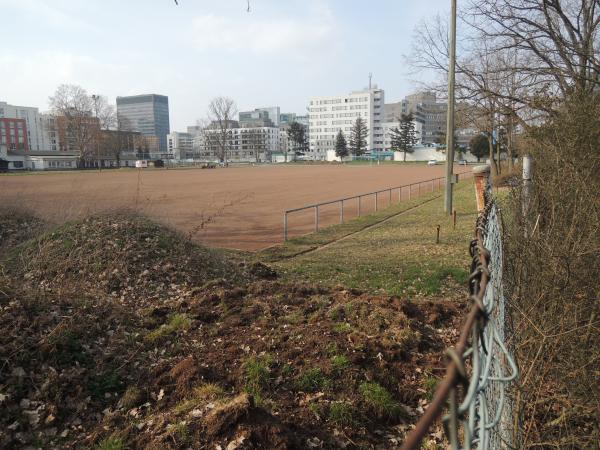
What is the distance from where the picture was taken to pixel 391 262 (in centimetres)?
1005

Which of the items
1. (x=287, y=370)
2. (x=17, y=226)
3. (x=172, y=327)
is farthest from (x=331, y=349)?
(x=17, y=226)

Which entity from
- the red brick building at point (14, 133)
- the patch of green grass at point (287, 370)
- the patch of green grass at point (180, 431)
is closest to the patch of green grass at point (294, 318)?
the patch of green grass at point (287, 370)

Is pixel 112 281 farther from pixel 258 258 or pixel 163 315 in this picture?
pixel 258 258

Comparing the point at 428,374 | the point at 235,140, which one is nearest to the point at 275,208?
the point at 428,374

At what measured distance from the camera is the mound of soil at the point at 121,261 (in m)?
7.38

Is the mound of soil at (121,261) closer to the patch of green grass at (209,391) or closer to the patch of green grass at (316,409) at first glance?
the patch of green grass at (209,391)

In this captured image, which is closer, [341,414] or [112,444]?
[112,444]

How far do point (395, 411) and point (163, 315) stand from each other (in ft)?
10.9

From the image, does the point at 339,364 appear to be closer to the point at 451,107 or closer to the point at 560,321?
the point at 560,321

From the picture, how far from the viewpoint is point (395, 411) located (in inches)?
159

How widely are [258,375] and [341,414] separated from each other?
88 cm

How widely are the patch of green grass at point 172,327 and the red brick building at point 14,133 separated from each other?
14643cm

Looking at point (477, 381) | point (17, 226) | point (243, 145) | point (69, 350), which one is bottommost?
point (69, 350)

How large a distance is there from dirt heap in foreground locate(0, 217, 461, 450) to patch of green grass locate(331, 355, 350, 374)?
0.02 meters
